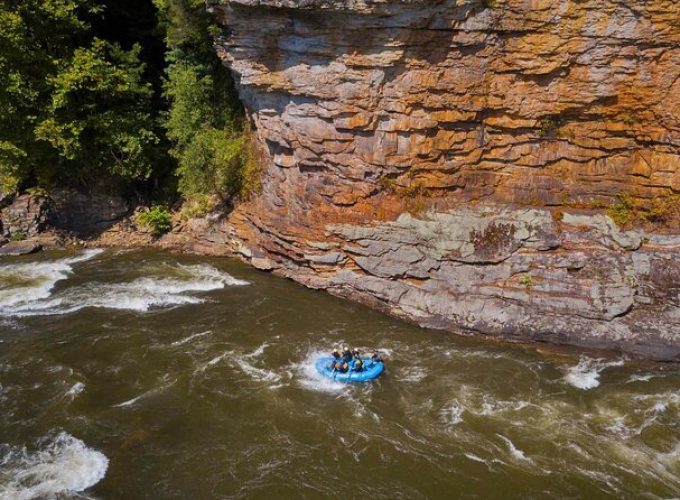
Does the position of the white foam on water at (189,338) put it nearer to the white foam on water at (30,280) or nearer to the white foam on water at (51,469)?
the white foam on water at (51,469)

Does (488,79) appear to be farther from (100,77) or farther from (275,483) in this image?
(100,77)

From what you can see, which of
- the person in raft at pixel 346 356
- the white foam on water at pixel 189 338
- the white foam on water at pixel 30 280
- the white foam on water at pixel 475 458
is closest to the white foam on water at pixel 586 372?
the white foam on water at pixel 475 458

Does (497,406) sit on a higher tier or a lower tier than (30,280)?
lower

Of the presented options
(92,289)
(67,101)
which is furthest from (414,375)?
(67,101)

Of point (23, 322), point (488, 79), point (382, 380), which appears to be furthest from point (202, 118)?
point (382, 380)

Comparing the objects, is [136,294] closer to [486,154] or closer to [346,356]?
[346,356]
